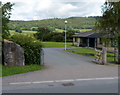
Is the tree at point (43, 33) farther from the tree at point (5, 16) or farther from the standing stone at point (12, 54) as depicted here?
the standing stone at point (12, 54)

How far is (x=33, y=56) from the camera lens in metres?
12.1

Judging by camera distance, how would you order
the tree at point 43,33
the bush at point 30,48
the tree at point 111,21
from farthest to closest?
1. the tree at point 43,33
2. the tree at point 111,21
3. the bush at point 30,48

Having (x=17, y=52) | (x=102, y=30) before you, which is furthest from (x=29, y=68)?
(x=102, y=30)

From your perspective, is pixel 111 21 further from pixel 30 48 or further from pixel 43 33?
pixel 43 33

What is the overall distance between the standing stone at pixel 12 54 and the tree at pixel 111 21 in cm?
837

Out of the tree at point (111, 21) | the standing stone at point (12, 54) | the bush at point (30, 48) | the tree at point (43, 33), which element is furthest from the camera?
the tree at point (43, 33)

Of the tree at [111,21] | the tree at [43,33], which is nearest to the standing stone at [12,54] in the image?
the tree at [111,21]

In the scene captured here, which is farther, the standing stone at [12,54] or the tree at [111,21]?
the tree at [111,21]

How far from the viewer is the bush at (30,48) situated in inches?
468

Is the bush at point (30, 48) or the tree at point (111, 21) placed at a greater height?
the tree at point (111, 21)

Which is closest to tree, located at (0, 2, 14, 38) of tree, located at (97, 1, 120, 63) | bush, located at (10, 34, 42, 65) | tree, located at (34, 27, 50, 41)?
bush, located at (10, 34, 42, 65)

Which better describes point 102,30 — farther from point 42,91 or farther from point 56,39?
point 56,39

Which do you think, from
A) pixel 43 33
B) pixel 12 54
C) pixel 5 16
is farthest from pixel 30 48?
pixel 43 33

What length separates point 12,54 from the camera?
11133 mm
